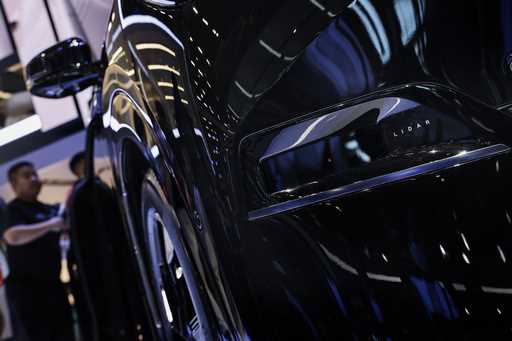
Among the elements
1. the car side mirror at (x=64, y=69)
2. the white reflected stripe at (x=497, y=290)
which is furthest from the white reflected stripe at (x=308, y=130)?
the car side mirror at (x=64, y=69)

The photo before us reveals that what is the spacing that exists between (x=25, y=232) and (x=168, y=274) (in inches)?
96.9

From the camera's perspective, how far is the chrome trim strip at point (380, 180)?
869 mm

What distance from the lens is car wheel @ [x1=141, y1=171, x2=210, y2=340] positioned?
4.16 ft

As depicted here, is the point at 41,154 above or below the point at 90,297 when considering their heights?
above

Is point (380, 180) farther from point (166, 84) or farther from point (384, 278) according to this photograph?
point (166, 84)

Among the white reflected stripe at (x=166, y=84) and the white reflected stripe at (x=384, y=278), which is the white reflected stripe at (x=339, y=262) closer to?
the white reflected stripe at (x=384, y=278)

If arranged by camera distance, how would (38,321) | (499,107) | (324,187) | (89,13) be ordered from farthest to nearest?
(38,321) → (89,13) → (324,187) → (499,107)

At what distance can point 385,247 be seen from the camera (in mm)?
940

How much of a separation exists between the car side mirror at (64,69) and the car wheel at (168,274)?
1.65 feet

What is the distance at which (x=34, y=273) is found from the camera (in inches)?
150

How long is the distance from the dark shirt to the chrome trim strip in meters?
3.04

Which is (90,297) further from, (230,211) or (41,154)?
(41,154)

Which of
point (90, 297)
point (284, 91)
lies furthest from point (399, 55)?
point (90, 297)

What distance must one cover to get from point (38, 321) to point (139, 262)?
2235 mm
